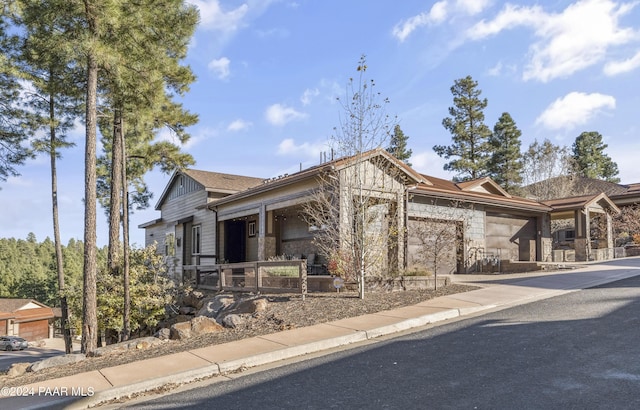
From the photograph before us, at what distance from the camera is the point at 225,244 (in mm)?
21109

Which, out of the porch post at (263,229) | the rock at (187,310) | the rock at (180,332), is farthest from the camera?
the porch post at (263,229)

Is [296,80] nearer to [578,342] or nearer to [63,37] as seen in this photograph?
[63,37]

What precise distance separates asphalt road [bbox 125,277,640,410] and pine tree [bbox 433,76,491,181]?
35.3 meters

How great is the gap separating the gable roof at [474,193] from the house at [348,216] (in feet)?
0.16

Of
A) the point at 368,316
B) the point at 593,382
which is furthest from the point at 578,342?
the point at 368,316

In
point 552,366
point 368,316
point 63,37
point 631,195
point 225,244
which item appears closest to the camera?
point 552,366

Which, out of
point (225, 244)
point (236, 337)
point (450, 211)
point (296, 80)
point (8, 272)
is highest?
Result: point (296, 80)

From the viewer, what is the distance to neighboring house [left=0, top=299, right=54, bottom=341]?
4347 centimetres

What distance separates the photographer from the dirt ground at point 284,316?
7.04m

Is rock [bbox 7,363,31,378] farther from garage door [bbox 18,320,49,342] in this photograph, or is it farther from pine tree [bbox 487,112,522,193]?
garage door [bbox 18,320,49,342]

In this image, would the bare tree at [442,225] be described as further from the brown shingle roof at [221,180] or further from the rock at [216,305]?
the brown shingle roof at [221,180]

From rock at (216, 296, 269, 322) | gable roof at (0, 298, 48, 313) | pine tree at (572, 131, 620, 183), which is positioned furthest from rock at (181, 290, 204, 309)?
pine tree at (572, 131, 620, 183)

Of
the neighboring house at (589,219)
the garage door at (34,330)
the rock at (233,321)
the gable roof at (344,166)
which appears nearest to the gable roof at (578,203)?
the neighboring house at (589,219)

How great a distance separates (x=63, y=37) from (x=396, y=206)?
10690 mm
